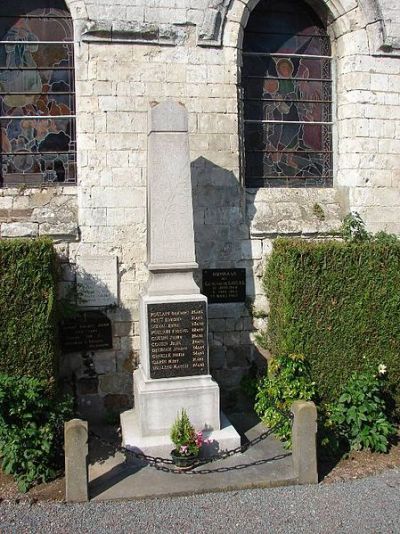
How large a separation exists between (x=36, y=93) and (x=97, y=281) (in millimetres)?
2518

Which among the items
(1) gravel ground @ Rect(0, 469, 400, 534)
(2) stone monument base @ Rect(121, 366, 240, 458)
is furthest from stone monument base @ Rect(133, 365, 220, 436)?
(1) gravel ground @ Rect(0, 469, 400, 534)

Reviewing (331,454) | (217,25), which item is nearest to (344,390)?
(331,454)

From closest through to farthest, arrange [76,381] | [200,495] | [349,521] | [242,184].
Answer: [349,521], [200,495], [76,381], [242,184]

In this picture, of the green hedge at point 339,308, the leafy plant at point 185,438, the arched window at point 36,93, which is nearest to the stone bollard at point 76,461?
the leafy plant at point 185,438

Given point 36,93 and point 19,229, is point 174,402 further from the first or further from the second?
point 36,93

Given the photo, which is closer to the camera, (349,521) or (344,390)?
(349,521)

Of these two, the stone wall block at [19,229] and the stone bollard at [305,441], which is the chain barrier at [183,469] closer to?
the stone bollard at [305,441]

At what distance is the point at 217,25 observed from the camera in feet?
22.3

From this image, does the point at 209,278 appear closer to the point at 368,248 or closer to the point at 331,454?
the point at 368,248

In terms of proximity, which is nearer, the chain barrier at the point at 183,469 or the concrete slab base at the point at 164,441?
the chain barrier at the point at 183,469

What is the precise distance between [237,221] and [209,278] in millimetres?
808

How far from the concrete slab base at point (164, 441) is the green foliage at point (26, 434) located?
0.70 m

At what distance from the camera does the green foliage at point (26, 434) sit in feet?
15.9

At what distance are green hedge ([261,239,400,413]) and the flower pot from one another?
1.66 metres
